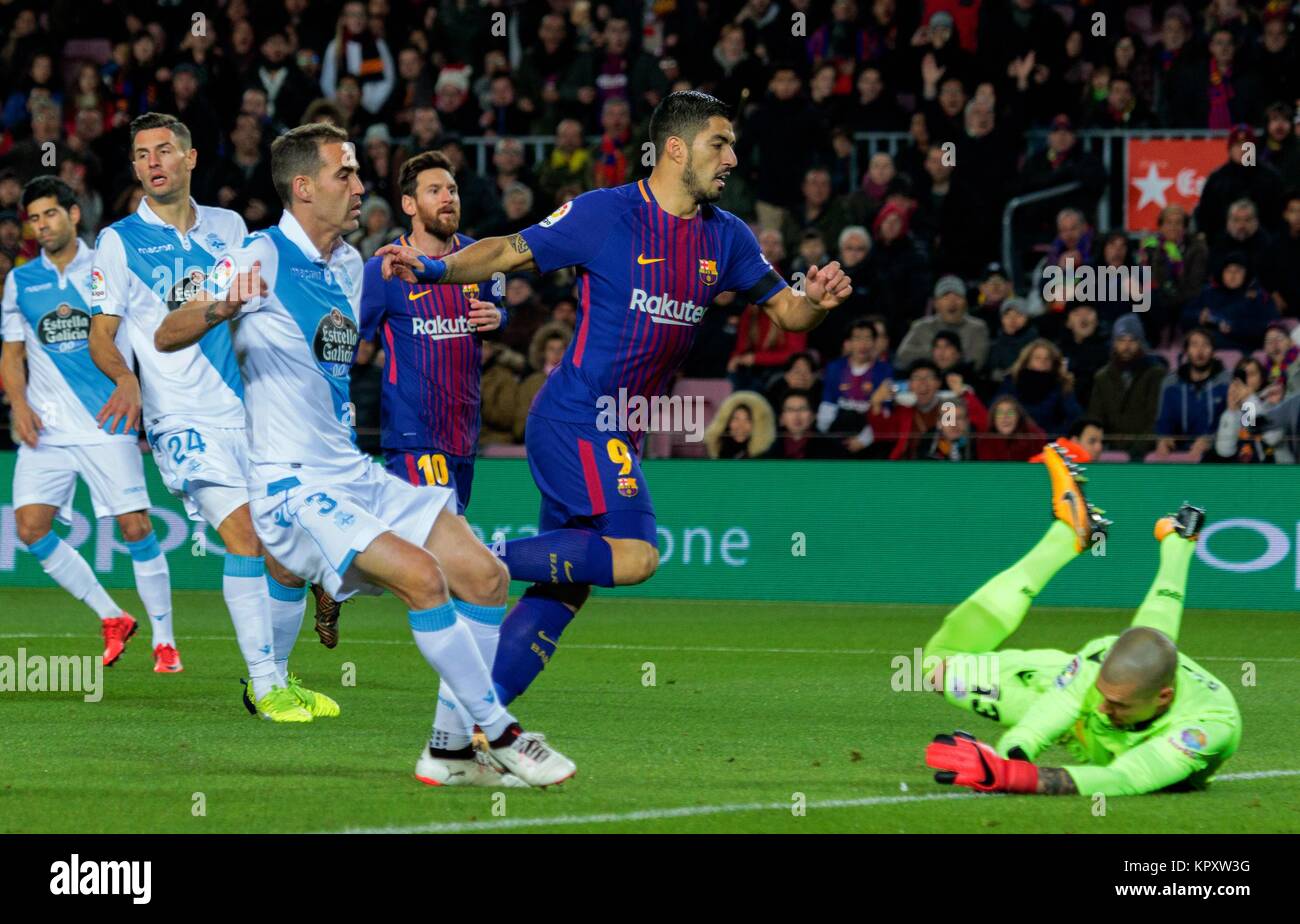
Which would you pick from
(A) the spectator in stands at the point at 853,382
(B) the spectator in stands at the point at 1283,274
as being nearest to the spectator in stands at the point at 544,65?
(A) the spectator in stands at the point at 853,382

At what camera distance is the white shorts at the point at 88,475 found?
11.0 metres

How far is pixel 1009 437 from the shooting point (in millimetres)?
15164

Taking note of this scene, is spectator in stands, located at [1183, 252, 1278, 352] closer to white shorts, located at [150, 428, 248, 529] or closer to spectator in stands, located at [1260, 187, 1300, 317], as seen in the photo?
spectator in stands, located at [1260, 187, 1300, 317]

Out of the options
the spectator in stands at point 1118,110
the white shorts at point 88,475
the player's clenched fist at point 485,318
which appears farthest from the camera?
the spectator in stands at point 1118,110

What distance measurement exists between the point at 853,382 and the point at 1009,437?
4.88 ft

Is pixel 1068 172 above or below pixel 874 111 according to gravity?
below

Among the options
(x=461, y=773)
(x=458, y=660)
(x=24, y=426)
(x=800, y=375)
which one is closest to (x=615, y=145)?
(x=800, y=375)

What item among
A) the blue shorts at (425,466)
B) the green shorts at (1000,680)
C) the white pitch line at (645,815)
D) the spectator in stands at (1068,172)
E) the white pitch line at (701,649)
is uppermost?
the spectator in stands at (1068,172)

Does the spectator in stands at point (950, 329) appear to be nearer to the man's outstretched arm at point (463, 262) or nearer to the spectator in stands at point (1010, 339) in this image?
the spectator in stands at point (1010, 339)

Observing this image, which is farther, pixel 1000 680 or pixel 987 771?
pixel 1000 680

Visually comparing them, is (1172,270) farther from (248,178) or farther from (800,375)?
(248,178)

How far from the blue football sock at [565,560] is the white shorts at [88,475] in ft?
12.7

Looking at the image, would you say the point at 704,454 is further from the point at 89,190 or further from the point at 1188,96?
the point at 89,190

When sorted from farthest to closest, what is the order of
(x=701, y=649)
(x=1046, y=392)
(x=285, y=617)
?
(x=1046, y=392) < (x=701, y=649) < (x=285, y=617)
